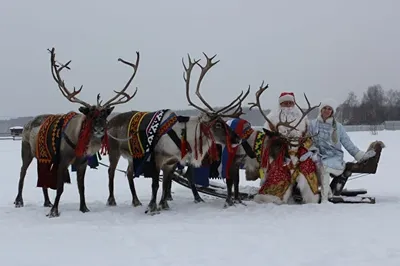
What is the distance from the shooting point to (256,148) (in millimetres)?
7969

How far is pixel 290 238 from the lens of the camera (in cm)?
524

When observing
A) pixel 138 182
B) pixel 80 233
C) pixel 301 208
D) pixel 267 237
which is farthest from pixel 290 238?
pixel 138 182

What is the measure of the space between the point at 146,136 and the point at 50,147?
1.46 m

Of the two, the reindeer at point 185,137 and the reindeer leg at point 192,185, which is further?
the reindeer leg at point 192,185

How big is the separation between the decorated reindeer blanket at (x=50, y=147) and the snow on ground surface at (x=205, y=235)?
512mm

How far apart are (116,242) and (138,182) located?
275 inches

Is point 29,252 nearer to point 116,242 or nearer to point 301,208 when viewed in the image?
point 116,242

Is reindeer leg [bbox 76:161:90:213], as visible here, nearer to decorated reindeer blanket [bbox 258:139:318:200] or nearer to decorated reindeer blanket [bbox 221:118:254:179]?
decorated reindeer blanket [bbox 221:118:254:179]

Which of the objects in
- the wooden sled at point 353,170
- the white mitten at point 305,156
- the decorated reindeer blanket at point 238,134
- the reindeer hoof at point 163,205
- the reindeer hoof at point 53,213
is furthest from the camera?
the wooden sled at point 353,170

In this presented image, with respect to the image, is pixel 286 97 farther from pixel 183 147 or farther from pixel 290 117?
pixel 183 147

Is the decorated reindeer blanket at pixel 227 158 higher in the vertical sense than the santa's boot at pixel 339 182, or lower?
higher

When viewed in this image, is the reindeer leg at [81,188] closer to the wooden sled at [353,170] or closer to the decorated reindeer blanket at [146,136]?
the decorated reindeer blanket at [146,136]

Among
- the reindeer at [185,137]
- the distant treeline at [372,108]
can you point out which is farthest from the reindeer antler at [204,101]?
the distant treeline at [372,108]

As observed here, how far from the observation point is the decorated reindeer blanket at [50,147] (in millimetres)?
7422
